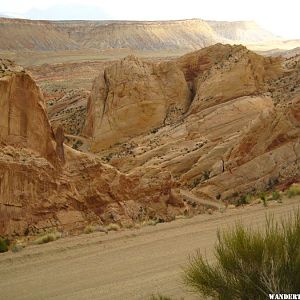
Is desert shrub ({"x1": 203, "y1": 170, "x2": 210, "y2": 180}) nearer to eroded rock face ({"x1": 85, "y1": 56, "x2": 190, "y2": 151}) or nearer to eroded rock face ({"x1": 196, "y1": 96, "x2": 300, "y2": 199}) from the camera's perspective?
eroded rock face ({"x1": 196, "y1": 96, "x2": 300, "y2": 199})

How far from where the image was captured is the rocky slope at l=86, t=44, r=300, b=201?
76.7 ft

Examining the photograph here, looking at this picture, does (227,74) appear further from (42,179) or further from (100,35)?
(100,35)

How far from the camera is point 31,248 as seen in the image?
34.9 ft

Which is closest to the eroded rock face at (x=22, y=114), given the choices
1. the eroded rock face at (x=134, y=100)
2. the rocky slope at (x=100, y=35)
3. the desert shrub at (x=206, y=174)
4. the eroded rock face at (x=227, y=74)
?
the desert shrub at (x=206, y=174)

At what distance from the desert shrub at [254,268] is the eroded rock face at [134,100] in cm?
3185

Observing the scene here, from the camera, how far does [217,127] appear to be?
31875 mm

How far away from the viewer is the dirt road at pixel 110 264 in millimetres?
7895

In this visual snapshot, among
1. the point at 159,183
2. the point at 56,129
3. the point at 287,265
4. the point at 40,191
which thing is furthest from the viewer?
the point at 159,183

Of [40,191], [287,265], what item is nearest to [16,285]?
[287,265]

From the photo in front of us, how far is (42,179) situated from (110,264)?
17.5 feet

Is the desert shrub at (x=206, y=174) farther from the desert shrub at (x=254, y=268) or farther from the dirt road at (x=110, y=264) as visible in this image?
the desert shrub at (x=254, y=268)

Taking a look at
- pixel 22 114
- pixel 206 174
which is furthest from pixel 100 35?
pixel 22 114

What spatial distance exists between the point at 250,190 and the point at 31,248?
43.8 ft

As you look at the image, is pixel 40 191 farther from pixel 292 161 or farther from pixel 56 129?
pixel 292 161
